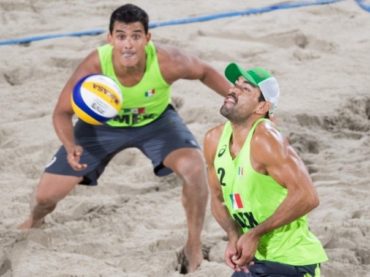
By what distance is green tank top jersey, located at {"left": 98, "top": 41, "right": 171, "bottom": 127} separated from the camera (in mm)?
5336

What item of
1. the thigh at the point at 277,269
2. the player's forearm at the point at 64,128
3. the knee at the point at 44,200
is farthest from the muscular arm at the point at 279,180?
the knee at the point at 44,200

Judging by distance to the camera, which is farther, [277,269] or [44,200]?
[44,200]

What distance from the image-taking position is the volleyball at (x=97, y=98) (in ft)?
16.8

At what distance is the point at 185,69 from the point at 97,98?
55 centimetres

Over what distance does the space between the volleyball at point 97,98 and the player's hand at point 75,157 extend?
0.18 meters

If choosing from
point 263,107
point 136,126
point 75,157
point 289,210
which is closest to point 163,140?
point 136,126

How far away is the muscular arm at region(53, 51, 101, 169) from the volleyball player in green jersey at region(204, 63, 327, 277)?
1.33 m

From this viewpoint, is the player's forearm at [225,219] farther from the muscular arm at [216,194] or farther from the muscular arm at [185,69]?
the muscular arm at [185,69]

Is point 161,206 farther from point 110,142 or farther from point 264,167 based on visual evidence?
point 264,167

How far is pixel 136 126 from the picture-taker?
214 inches

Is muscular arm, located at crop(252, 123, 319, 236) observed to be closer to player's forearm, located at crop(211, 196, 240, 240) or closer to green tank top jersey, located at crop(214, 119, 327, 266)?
green tank top jersey, located at crop(214, 119, 327, 266)

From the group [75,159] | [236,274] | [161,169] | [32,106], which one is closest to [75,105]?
[75,159]

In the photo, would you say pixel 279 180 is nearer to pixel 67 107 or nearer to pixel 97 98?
pixel 97 98

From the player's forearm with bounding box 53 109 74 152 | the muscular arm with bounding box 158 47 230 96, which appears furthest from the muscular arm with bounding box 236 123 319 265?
the player's forearm with bounding box 53 109 74 152
